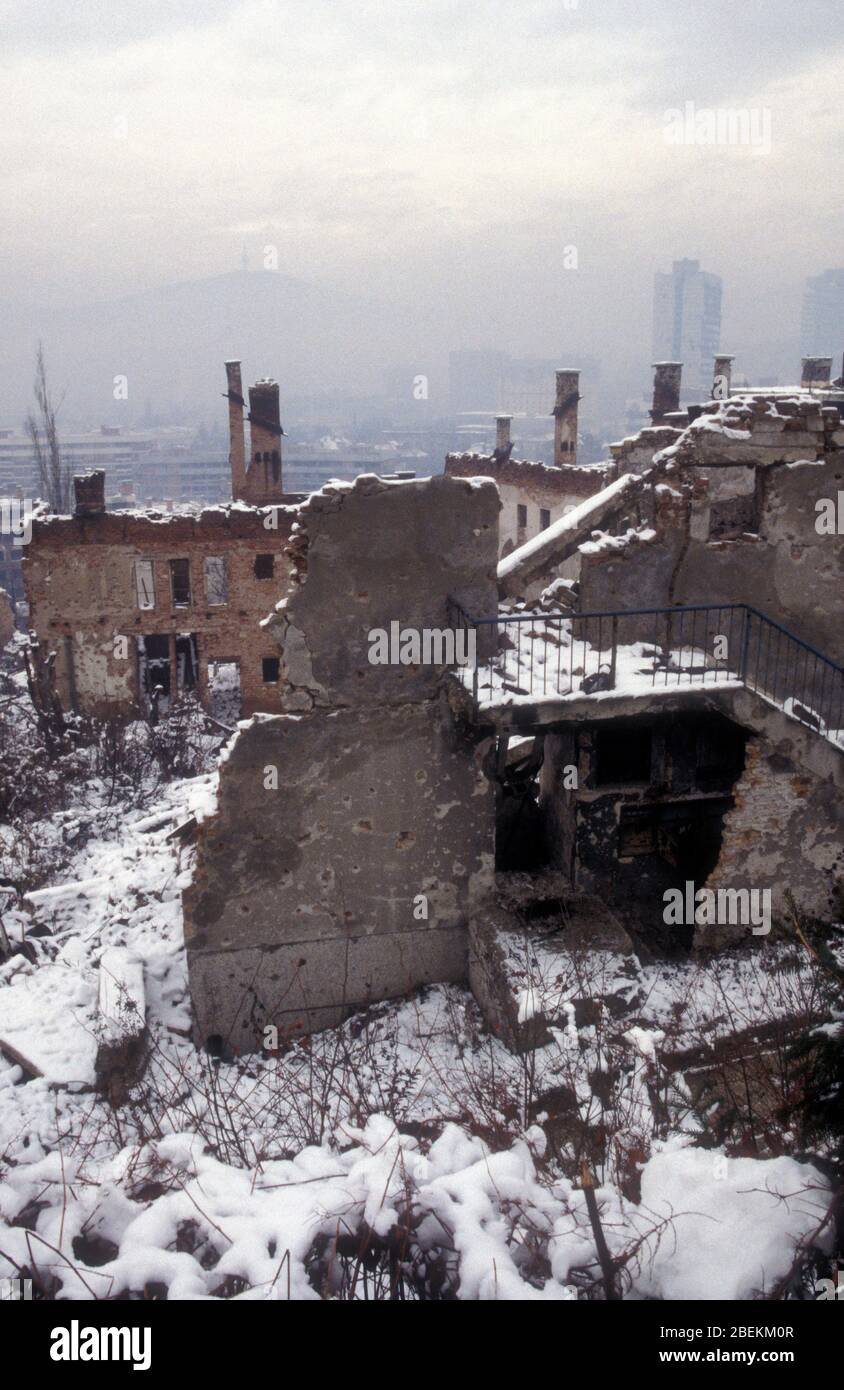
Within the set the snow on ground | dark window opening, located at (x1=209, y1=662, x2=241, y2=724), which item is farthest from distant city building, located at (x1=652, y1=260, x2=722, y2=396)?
the snow on ground

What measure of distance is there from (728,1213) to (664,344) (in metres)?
190

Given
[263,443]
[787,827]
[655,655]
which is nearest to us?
[655,655]

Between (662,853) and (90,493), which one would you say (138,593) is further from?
(662,853)

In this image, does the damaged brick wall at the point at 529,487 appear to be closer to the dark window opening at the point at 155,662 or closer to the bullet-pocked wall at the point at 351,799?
the dark window opening at the point at 155,662

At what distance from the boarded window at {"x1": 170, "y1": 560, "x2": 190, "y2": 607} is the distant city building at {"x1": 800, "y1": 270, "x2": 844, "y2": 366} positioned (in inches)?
6467

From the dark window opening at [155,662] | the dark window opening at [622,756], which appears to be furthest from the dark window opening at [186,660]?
the dark window opening at [622,756]

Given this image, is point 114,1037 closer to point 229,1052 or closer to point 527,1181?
point 229,1052

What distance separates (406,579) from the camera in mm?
11477

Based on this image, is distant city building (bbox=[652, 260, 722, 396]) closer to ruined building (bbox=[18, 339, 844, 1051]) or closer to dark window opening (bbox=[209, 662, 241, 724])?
dark window opening (bbox=[209, 662, 241, 724])

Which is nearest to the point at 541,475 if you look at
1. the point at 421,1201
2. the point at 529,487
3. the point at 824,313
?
the point at 529,487

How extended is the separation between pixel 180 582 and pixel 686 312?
17310cm

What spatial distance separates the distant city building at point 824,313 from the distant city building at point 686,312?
15.4 metres

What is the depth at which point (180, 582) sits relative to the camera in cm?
2833

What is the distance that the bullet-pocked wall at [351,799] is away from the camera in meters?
11.4
